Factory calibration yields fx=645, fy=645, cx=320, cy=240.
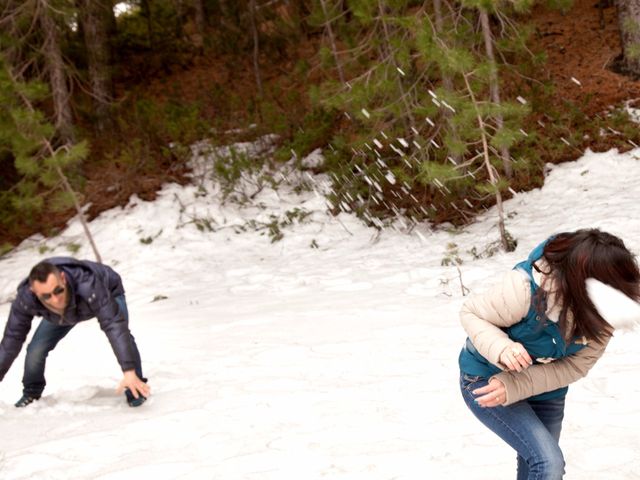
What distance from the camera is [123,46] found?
17.4 meters

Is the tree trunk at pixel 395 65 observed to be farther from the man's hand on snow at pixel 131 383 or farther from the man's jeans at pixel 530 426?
the man's jeans at pixel 530 426

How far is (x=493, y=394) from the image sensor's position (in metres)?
2.34

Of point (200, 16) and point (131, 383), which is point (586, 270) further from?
point (200, 16)

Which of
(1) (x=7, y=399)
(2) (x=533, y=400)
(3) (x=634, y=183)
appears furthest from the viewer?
(3) (x=634, y=183)

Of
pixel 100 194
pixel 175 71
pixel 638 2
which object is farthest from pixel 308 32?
pixel 638 2

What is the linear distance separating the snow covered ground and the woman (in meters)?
1.18

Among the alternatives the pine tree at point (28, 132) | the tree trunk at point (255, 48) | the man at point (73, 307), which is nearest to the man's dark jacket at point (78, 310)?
the man at point (73, 307)

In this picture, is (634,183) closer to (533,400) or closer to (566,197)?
(566,197)

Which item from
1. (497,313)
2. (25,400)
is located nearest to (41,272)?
(25,400)

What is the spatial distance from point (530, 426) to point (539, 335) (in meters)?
0.35

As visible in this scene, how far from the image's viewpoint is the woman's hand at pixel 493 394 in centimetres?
234

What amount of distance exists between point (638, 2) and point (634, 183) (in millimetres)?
3707

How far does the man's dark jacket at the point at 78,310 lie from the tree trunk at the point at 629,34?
33.4 feet

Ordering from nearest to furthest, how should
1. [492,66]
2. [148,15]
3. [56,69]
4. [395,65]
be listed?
[492,66] < [395,65] < [56,69] < [148,15]
